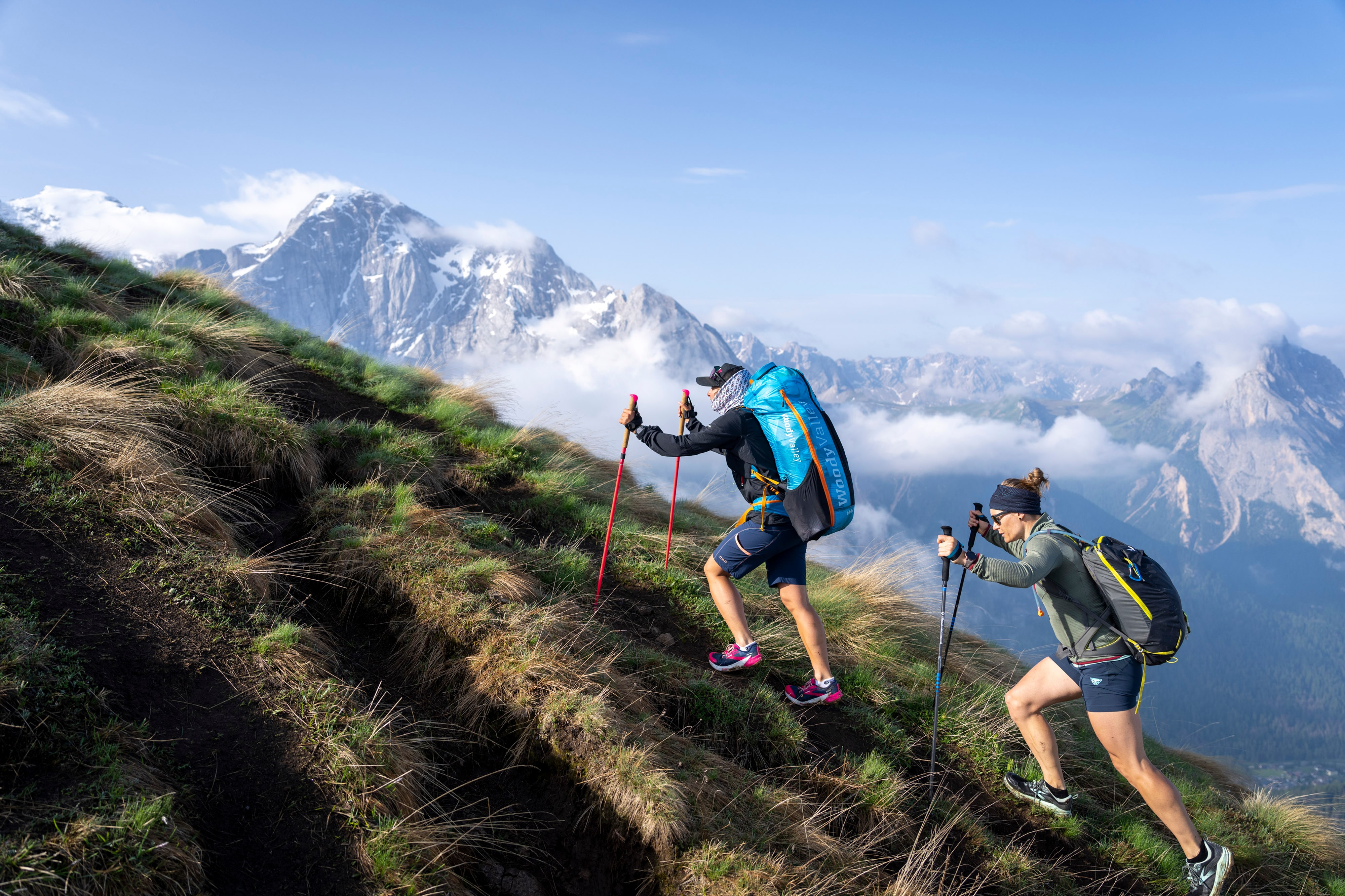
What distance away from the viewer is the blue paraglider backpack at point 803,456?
4.95 metres

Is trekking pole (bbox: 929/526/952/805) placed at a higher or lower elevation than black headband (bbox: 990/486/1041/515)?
lower

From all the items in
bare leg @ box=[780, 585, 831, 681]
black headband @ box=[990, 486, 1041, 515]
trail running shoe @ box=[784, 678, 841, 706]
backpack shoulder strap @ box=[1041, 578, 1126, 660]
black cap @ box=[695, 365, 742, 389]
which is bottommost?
trail running shoe @ box=[784, 678, 841, 706]

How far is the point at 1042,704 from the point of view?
5.16m

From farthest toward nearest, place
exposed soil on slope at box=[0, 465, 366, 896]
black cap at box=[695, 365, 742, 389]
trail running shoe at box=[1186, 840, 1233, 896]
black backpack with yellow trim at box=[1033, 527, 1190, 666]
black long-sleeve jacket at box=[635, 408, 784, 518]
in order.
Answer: black cap at box=[695, 365, 742, 389] < black long-sleeve jacket at box=[635, 408, 784, 518] < trail running shoe at box=[1186, 840, 1233, 896] < black backpack with yellow trim at box=[1033, 527, 1190, 666] < exposed soil on slope at box=[0, 465, 366, 896]

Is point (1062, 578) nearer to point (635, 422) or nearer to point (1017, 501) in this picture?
point (1017, 501)

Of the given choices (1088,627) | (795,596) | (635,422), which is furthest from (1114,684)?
(635,422)

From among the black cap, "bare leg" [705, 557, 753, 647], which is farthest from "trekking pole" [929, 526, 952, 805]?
the black cap

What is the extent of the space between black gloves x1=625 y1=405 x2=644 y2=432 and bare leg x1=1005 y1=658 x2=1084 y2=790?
142 inches

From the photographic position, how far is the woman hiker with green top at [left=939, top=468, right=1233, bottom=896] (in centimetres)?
459

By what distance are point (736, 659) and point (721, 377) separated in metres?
2.45

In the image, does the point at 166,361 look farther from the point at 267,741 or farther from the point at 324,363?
the point at 267,741

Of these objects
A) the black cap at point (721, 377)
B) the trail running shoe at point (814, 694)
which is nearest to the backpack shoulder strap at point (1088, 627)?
the trail running shoe at point (814, 694)

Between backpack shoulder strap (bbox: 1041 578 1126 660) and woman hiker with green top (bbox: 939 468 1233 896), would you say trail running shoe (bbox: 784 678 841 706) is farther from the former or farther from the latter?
backpack shoulder strap (bbox: 1041 578 1126 660)

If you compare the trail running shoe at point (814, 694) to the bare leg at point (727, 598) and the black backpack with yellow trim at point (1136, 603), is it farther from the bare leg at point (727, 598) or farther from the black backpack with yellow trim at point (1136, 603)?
the black backpack with yellow trim at point (1136, 603)
